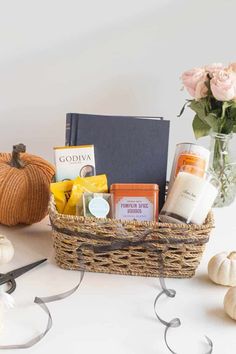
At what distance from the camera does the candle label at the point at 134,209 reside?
0.84 metres

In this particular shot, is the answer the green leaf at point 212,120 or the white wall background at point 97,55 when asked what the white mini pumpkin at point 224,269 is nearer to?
the green leaf at point 212,120

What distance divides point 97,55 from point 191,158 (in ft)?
1.47

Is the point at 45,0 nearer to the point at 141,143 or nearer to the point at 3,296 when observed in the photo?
the point at 141,143

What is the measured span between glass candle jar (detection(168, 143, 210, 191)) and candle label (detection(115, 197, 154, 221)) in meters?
0.08

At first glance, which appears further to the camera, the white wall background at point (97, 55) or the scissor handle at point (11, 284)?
the white wall background at point (97, 55)

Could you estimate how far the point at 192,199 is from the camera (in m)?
0.82

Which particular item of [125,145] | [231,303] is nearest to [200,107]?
[125,145]

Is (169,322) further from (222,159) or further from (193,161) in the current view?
(222,159)

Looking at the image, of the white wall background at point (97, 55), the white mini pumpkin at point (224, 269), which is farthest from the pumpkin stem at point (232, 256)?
the white wall background at point (97, 55)

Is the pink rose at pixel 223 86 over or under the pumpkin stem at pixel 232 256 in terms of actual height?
over

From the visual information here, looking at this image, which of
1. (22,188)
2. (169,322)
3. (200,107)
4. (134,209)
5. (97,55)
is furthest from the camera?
(97,55)

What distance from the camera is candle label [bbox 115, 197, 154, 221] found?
0.84m

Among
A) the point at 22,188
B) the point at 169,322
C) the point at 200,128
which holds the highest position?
the point at 200,128

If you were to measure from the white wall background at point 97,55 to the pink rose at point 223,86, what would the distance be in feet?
0.81
